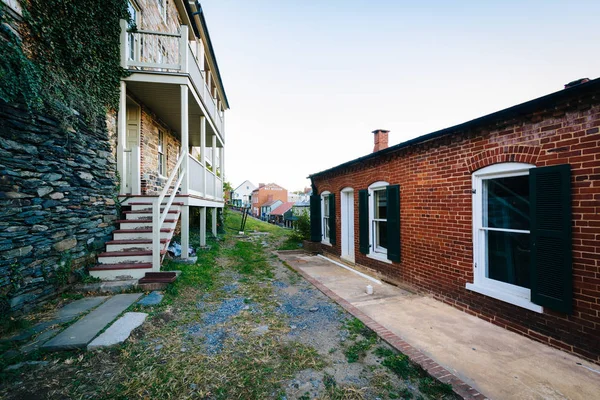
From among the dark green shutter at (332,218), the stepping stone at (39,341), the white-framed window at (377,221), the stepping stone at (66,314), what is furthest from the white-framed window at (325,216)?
the stepping stone at (39,341)

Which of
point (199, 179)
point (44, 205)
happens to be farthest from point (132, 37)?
point (44, 205)

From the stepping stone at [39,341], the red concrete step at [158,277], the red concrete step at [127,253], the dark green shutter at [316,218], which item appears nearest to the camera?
the stepping stone at [39,341]

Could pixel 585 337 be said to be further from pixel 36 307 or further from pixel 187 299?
pixel 36 307

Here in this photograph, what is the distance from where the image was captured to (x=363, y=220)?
262 inches

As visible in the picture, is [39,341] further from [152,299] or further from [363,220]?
[363,220]

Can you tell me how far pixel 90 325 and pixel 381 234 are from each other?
5872 millimetres

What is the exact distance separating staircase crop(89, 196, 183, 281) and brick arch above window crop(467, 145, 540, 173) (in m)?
6.04

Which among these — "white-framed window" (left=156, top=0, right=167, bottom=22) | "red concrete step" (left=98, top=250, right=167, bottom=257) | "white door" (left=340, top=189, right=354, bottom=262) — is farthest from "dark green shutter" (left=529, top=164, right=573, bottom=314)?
"white-framed window" (left=156, top=0, right=167, bottom=22)

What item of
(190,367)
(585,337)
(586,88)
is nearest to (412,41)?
(586,88)

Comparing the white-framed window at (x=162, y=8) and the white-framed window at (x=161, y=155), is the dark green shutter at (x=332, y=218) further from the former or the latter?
the white-framed window at (x=162, y=8)

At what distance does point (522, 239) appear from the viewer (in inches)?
137

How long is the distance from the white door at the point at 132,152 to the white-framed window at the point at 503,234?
762 cm

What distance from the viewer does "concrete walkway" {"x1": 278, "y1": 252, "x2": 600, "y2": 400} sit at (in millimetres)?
2275

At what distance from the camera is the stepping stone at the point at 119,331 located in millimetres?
2836
